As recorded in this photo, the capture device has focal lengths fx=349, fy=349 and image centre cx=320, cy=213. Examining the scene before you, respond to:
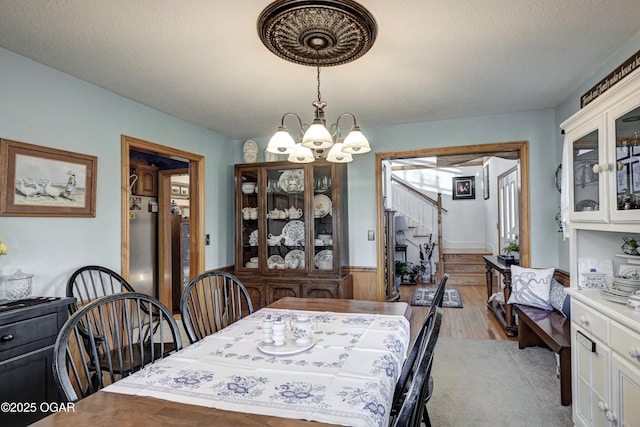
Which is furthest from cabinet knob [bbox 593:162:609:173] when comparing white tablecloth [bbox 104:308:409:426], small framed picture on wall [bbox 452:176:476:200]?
small framed picture on wall [bbox 452:176:476:200]

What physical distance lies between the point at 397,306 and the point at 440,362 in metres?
1.24

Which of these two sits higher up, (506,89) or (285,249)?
(506,89)

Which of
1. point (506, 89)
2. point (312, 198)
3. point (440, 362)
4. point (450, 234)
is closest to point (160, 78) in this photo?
point (312, 198)

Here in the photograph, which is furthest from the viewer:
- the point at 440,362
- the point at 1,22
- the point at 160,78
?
the point at 440,362

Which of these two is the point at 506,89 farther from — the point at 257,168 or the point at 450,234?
the point at 450,234

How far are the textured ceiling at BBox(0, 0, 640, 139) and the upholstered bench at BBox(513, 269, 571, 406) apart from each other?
6.37 feet

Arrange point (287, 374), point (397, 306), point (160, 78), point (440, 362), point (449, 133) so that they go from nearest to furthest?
point (287, 374) → point (397, 306) → point (160, 78) → point (440, 362) → point (449, 133)

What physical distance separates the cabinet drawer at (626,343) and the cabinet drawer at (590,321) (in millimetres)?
69

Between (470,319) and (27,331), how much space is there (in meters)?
4.46

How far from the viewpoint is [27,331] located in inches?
74.0

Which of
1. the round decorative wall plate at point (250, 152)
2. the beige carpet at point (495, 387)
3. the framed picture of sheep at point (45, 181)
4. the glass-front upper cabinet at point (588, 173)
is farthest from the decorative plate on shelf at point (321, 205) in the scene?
the glass-front upper cabinet at point (588, 173)

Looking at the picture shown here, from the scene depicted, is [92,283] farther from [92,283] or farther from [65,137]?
[65,137]

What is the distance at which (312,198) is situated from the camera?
12.8 ft

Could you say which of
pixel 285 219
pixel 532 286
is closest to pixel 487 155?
pixel 532 286
